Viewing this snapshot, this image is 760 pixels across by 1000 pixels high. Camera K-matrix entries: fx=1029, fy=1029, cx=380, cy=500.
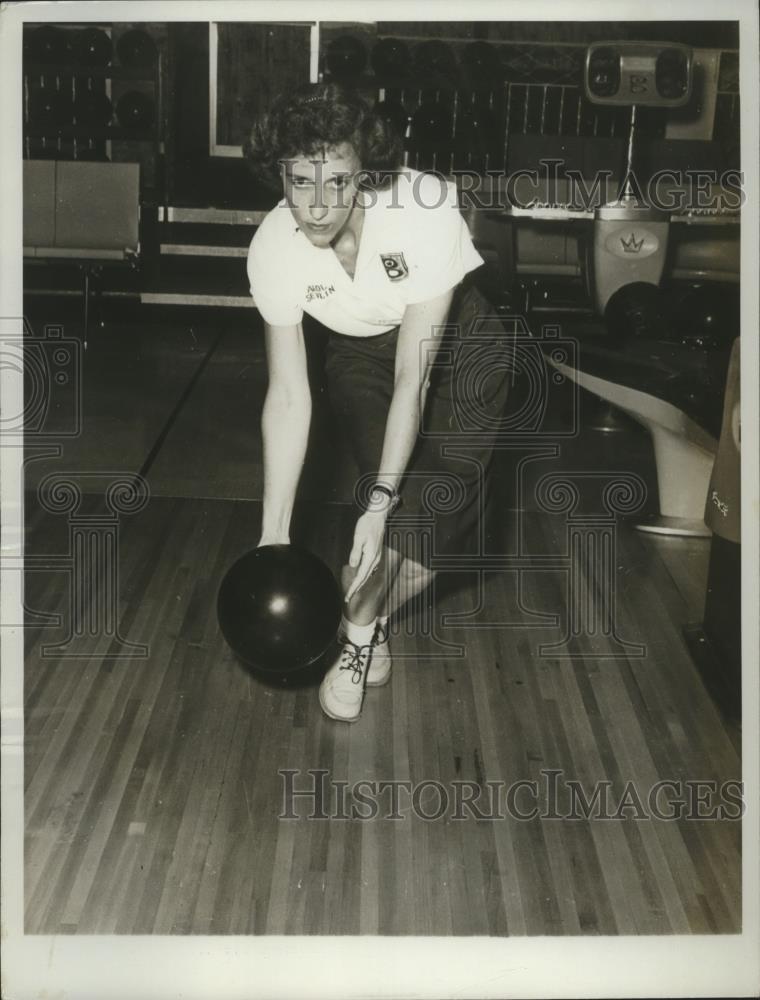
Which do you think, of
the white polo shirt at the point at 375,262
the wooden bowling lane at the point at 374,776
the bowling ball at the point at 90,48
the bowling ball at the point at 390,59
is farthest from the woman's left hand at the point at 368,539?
the bowling ball at the point at 90,48

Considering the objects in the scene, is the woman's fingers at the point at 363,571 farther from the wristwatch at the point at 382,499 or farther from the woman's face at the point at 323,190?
the woman's face at the point at 323,190

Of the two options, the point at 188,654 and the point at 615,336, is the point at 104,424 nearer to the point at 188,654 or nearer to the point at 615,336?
the point at 188,654

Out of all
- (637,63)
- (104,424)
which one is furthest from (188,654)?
(637,63)

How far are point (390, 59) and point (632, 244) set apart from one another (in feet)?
6.10

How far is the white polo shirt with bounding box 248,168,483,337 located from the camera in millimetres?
2016

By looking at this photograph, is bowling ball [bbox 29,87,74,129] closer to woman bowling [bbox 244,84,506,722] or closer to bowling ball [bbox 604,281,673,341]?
bowling ball [bbox 604,281,673,341]

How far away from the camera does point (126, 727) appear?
2.24 meters

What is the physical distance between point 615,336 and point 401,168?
52.5 inches

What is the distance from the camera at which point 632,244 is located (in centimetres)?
465

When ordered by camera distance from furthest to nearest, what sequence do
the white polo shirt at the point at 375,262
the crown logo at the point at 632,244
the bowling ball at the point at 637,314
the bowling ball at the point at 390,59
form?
the crown logo at the point at 632,244, the bowling ball at the point at 637,314, the bowling ball at the point at 390,59, the white polo shirt at the point at 375,262

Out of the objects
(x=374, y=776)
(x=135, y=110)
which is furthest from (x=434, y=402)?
(x=135, y=110)

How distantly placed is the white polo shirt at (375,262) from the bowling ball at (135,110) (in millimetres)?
4607

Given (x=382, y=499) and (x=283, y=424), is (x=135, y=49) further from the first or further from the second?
(x=382, y=499)

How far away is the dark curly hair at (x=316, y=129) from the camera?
1900mm
